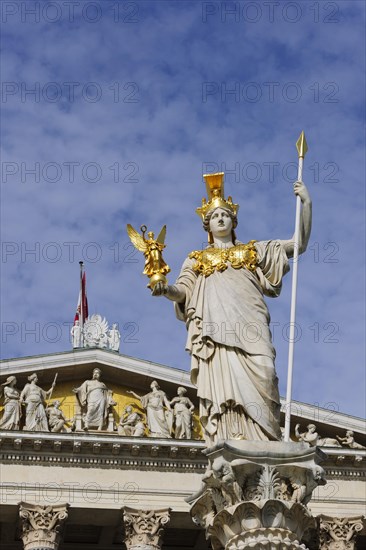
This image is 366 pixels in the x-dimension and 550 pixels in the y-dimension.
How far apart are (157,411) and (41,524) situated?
16.6 feet

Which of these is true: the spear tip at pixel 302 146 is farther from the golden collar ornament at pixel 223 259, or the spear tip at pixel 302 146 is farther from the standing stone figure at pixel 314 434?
the standing stone figure at pixel 314 434

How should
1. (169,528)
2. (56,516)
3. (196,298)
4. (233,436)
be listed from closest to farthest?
(233,436), (196,298), (56,516), (169,528)

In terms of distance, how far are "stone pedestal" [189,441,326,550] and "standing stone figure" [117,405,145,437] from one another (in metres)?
27.5

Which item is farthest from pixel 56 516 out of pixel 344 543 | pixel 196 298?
pixel 196 298

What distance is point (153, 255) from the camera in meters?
10.5

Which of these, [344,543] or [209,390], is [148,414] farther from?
[209,390]

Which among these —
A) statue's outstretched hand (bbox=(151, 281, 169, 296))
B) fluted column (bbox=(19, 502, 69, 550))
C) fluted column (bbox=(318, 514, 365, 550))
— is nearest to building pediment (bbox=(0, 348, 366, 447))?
fluted column (bbox=(318, 514, 365, 550))

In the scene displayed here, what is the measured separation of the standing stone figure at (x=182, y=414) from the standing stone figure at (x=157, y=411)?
0.21 meters

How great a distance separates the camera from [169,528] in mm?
37219

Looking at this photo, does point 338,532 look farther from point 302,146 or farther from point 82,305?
point 302,146

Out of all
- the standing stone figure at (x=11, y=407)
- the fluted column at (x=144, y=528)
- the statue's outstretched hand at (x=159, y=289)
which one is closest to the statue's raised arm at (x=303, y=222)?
the statue's outstretched hand at (x=159, y=289)

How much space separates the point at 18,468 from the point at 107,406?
328cm

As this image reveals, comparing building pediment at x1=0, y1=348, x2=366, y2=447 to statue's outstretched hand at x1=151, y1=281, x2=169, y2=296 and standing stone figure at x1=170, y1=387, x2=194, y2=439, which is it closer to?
standing stone figure at x1=170, y1=387, x2=194, y2=439

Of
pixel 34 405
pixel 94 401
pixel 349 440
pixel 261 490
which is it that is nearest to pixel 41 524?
pixel 34 405
